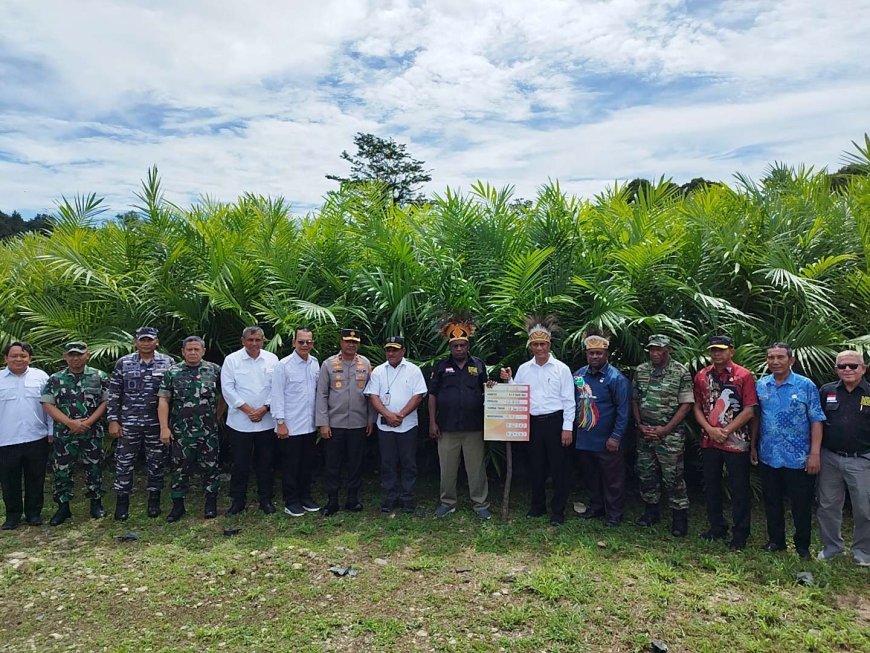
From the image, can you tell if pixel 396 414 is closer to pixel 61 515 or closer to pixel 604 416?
pixel 604 416

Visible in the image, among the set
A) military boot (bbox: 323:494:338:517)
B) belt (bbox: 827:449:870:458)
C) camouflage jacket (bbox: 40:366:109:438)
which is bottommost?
military boot (bbox: 323:494:338:517)

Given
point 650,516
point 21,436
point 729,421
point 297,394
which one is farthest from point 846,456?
point 21,436

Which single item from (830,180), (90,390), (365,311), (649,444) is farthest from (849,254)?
(90,390)

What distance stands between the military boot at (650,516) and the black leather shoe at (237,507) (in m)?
3.40

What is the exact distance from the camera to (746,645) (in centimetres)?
341

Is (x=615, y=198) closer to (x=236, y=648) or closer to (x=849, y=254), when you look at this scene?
(x=849, y=254)

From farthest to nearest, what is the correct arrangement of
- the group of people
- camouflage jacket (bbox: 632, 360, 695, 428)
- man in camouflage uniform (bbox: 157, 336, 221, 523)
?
man in camouflage uniform (bbox: 157, 336, 221, 523), the group of people, camouflage jacket (bbox: 632, 360, 695, 428)

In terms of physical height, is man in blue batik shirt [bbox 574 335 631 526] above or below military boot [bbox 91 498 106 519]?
above

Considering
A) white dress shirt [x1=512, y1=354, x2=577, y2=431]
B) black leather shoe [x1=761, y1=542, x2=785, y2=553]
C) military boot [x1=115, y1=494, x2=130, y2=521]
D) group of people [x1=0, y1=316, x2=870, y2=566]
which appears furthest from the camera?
military boot [x1=115, y1=494, x2=130, y2=521]

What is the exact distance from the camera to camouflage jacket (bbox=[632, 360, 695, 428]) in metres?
4.93

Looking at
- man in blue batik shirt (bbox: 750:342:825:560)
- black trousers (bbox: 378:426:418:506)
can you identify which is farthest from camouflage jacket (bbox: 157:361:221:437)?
man in blue batik shirt (bbox: 750:342:825:560)

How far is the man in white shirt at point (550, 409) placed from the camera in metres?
5.27

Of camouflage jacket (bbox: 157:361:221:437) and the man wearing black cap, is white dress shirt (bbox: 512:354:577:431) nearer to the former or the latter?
the man wearing black cap

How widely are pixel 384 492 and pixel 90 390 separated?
2696 mm
